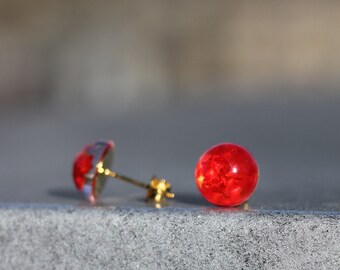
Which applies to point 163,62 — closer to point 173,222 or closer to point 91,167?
point 91,167

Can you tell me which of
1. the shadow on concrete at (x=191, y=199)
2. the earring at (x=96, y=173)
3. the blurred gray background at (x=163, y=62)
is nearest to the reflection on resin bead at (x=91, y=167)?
the earring at (x=96, y=173)

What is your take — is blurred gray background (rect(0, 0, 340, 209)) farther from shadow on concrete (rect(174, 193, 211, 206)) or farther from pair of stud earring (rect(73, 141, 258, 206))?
pair of stud earring (rect(73, 141, 258, 206))

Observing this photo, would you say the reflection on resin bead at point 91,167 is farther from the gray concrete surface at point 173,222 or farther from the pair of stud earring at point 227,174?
the pair of stud earring at point 227,174

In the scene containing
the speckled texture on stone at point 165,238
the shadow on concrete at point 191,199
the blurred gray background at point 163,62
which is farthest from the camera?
the blurred gray background at point 163,62

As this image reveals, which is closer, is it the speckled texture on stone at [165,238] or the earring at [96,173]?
the speckled texture on stone at [165,238]

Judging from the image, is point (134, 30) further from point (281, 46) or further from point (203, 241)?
point (203, 241)

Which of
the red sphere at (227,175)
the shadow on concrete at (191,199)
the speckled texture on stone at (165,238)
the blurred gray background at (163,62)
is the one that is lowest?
the speckled texture on stone at (165,238)

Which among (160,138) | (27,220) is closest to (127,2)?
(160,138)

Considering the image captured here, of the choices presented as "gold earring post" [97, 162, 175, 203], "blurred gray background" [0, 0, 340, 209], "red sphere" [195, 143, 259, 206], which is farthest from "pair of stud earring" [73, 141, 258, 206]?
"blurred gray background" [0, 0, 340, 209]
